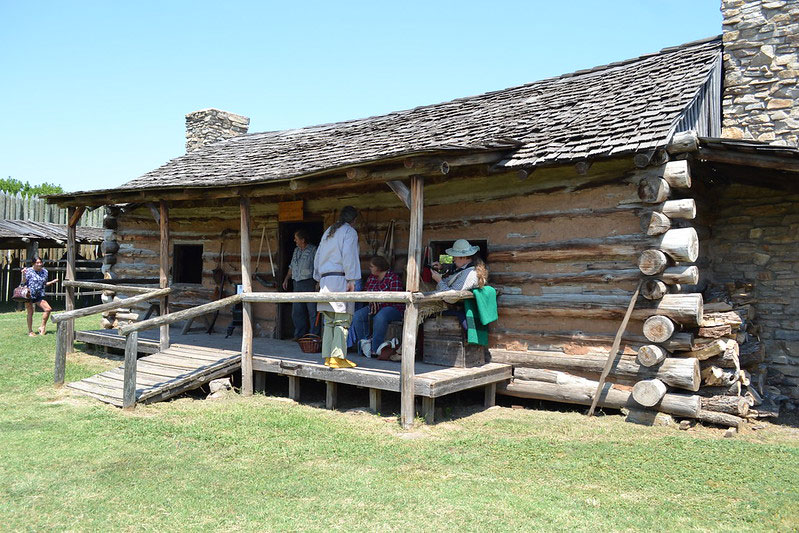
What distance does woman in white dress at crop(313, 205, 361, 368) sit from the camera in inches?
318

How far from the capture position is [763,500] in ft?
15.8

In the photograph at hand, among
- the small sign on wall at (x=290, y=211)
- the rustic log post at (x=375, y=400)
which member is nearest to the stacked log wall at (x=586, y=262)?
the rustic log post at (x=375, y=400)

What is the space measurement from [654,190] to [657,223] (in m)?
0.36

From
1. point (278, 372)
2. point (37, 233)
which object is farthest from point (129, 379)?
point (37, 233)

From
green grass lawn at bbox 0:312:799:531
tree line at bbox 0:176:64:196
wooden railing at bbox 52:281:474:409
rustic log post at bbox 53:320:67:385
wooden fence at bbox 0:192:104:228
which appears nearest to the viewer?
green grass lawn at bbox 0:312:799:531

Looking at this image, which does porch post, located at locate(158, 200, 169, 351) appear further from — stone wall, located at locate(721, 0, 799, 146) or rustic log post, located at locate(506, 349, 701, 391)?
stone wall, located at locate(721, 0, 799, 146)

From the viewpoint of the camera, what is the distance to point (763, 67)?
952 centimetres

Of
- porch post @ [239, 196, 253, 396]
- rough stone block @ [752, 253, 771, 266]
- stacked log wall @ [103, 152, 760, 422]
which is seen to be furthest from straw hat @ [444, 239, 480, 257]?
rough stone block @ [752, 253, 771, 266]

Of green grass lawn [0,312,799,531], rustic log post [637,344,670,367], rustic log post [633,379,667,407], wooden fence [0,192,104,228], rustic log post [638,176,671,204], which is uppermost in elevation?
wooden fence [0,192,104,228]

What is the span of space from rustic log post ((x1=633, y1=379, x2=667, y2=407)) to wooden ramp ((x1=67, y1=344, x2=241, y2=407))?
17.4ft

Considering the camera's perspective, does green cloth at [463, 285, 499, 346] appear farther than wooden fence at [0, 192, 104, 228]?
No

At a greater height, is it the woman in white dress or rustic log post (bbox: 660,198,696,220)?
rustic log post (bbox: 660,198,696,220)

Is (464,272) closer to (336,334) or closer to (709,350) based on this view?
(336,334)

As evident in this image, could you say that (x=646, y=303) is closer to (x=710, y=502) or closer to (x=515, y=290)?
(x=515, y=290)
